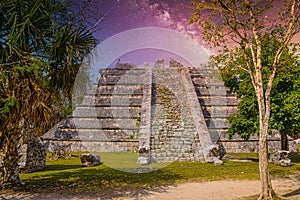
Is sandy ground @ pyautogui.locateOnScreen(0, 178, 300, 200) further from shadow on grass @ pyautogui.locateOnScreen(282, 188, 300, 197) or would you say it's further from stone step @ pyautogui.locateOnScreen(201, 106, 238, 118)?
stone step @ pyautogui.locateOnScreen(201, 106, 238, 118)

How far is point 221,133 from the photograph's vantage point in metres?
14.7

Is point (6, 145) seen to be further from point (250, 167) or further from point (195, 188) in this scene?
point (250, 167)

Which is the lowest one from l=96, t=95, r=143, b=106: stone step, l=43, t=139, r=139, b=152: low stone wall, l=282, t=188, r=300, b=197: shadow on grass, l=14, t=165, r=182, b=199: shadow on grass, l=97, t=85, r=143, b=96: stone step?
l=14, t=165, r=182, b=199: shadow on grass

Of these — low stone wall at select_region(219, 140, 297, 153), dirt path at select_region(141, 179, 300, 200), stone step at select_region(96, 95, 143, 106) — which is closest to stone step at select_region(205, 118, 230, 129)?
low stone wall at select_region(219, 140, 297, 153)

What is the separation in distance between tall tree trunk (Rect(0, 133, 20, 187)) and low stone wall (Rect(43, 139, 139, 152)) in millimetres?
7650

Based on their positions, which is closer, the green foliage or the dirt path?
the dirt path

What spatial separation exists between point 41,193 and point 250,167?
21.9 ft

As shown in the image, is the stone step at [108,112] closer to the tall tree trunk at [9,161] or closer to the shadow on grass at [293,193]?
the tall tree trunk at [9,161]

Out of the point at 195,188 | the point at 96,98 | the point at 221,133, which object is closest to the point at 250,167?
the point at 195,188

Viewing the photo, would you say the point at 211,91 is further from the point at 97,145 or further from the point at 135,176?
the point at 135,176

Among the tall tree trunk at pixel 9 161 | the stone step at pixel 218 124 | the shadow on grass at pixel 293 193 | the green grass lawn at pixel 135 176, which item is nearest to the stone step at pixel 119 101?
the stone step at pixel 218 124

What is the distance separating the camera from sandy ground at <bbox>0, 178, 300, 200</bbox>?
5.46 metres

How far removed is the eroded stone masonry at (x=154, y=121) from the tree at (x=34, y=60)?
15.2 ft

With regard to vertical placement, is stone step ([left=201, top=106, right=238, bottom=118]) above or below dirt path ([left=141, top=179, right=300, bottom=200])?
above
